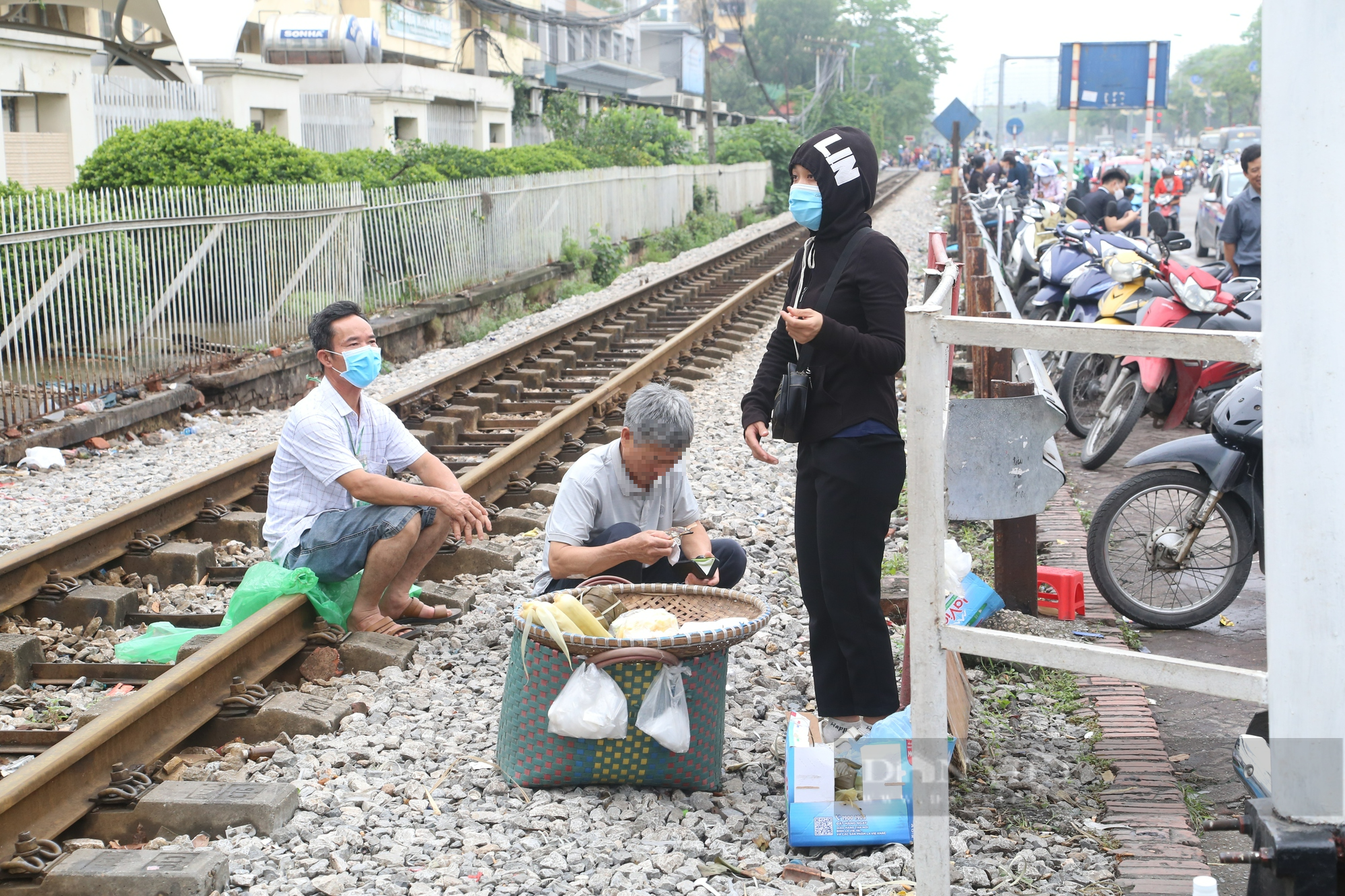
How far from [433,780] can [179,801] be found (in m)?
0.72

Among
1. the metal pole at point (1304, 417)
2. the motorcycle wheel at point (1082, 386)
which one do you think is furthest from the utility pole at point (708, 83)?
the metal pole at point (1304, 417)

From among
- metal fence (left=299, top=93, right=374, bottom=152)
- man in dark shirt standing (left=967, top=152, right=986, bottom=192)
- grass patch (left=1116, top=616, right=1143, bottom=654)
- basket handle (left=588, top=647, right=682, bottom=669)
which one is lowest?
grass patch (left=1116, top=616, right=1143, bottom=654)

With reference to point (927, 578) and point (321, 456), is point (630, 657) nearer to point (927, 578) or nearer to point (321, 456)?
point (927, 578)

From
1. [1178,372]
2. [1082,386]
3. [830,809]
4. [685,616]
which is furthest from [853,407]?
[1082,386]

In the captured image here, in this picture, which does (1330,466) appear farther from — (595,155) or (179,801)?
(595,155)

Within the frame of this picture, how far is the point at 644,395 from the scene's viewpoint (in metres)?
4.27

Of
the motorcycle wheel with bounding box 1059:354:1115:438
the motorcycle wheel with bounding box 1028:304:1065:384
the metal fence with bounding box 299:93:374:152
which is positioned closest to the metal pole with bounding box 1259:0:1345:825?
the motorcycle wheel with bounding box 1059:354:1115:438

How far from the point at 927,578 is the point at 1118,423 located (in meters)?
5.62

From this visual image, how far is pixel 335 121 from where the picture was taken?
25.2m

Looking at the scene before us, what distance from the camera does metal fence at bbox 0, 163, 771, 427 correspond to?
9.34m

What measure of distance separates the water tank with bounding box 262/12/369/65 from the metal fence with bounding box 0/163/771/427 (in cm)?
1456

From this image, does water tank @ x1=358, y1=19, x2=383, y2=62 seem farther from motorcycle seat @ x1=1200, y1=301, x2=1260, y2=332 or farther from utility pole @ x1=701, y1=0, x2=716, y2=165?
motorcycle seat @ x1=1200, y1=301, x2=1260, y2=332

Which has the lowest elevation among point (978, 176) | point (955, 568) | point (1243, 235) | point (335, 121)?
point (955, 568)

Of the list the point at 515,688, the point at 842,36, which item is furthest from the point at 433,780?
the point at 842,36
